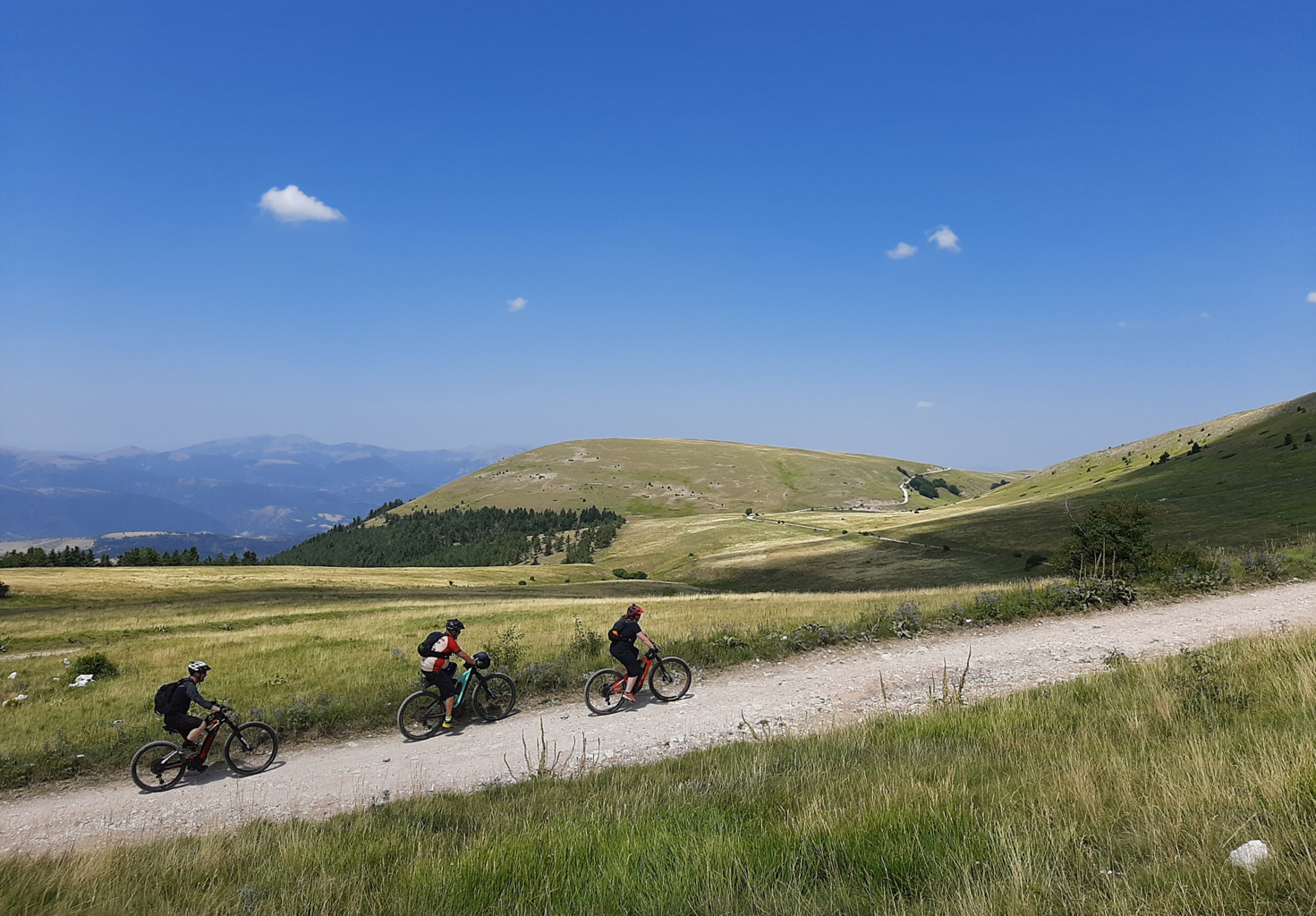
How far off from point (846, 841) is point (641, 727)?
8.99 metres

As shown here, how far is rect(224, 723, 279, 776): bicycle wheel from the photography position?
42.4ft

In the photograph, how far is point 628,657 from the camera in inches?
594

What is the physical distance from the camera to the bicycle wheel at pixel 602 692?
49.2ft

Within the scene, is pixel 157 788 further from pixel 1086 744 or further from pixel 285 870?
pixel 1086 744

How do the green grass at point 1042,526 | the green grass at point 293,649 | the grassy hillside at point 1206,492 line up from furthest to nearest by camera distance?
the green grass at point 1042,526 < the grassy hillside at point 1206,492 < the green grass at point 293,649

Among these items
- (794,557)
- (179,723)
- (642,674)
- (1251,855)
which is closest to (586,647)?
(642,674)

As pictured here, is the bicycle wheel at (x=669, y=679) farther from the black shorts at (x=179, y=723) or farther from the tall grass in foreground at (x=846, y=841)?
the black shorts at (x=179, y=723)

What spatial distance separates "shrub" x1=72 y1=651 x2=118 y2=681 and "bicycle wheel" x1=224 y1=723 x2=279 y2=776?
11.6 metres

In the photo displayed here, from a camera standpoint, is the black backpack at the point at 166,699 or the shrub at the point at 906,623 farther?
the shrub at the point at 906,623

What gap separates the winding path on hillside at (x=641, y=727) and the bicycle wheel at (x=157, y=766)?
0.88ft

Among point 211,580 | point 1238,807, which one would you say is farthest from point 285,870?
point 211,580

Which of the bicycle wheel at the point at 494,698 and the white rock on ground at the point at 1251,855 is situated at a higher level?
the white rock on ground at the point at 1251,855

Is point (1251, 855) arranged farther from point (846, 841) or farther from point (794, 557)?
point (794, 557)

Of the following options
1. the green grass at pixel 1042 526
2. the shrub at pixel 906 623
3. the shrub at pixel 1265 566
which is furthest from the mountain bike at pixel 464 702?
the green grass at pixel 1042 526
